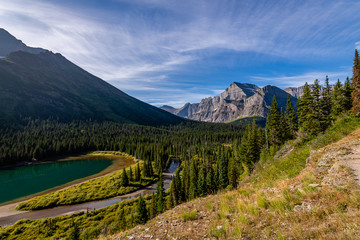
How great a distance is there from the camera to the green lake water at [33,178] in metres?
76.0

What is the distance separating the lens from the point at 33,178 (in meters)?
94.3

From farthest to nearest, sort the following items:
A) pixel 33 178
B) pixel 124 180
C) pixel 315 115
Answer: pixel 33 178
pixel 124 180
pixel 315 115

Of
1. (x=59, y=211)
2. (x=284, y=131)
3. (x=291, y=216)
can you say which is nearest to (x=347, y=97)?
(x=284, y=131)

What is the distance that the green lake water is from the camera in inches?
2992

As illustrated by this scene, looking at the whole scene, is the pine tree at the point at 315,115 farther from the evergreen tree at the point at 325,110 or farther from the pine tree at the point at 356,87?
the pine tree at the point at 356,87

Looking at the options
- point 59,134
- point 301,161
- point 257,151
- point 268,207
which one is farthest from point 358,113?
point 59,134

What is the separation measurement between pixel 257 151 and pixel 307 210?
51756mm

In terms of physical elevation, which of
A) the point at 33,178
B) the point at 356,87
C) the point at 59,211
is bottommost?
the point at 33,178

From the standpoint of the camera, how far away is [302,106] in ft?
155

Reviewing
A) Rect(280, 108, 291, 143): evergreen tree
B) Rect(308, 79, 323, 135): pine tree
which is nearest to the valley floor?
Rect(308, 79, 323, 135): pine tree

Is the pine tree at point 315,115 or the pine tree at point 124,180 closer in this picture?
the pine tree at point 315,115

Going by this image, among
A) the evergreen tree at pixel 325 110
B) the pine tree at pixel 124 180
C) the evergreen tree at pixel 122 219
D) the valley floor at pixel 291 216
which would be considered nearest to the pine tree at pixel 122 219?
the evergreen tree at pixel 122 219

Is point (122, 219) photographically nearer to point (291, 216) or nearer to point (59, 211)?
point (59, 211)

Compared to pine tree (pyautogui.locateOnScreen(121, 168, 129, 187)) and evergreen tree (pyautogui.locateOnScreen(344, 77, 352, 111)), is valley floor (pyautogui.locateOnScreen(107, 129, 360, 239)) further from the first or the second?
pine tree (pyautogui.locateOnScreen(121, 168, 129, 187))
